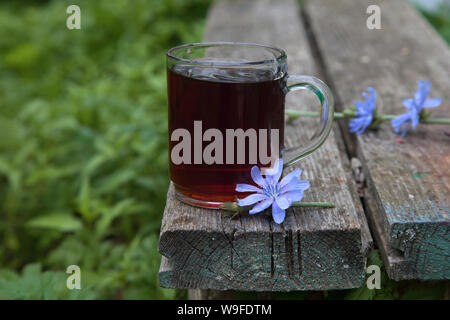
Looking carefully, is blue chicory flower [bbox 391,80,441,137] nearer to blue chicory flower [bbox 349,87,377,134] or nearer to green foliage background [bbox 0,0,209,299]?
blue chicory flower [bbox 349,87,377,134]

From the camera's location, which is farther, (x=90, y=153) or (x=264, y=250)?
(x=90, y=153)

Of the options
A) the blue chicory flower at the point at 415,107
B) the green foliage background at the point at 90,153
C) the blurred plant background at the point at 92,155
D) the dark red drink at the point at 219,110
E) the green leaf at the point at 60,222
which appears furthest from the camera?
the green leaf at the point at 60,222

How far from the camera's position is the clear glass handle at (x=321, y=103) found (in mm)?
1389

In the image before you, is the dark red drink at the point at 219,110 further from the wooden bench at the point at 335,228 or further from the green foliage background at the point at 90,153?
the green foliage background at the point at 90,153

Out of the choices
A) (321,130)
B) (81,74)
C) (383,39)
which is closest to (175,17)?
(81,74)

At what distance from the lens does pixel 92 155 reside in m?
3.03

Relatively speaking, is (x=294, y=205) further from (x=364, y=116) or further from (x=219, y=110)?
(x=364, y=116)

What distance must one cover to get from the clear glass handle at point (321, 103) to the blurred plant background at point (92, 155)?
0.33m

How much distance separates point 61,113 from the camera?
341 centimetres

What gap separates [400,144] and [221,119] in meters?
0.68

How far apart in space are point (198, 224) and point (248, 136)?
23 cm

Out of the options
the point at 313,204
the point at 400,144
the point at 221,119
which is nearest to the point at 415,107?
the point at 400,144

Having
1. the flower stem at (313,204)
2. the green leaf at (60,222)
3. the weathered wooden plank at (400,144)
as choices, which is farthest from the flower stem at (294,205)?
the green leaf at (60,222)

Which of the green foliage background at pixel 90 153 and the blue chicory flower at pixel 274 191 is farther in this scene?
the green foliage background at pixel 90 153
